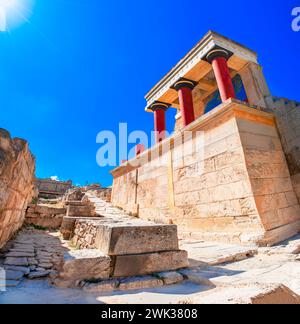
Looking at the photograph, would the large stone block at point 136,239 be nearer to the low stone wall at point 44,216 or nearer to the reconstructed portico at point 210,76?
the low stone wall at point 44,216

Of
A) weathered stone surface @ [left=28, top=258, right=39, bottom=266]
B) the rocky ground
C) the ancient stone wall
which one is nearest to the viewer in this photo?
the rocky ground

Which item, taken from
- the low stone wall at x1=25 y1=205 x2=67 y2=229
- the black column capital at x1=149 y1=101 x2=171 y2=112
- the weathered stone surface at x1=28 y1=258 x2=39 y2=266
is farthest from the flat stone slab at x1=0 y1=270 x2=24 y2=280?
the black column capital at x1=149 y1=101 x2=171 y2=112

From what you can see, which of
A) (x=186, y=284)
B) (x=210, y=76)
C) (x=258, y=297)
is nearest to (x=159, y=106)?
(x=210, y=76)

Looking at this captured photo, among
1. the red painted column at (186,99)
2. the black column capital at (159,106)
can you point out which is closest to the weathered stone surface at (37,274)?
the red painted column at (186,99)

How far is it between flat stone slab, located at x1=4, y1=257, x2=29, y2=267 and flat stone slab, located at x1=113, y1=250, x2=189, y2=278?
154cm

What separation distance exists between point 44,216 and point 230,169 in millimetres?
7278

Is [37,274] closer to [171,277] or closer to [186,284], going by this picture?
[171,277]

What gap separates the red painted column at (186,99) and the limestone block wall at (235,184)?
2.57 metres

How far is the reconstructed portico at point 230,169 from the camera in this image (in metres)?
4.58

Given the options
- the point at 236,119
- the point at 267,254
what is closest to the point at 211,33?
the point at 236,119

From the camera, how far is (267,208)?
4484 mm

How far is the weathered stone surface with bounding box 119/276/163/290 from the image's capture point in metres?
2.20

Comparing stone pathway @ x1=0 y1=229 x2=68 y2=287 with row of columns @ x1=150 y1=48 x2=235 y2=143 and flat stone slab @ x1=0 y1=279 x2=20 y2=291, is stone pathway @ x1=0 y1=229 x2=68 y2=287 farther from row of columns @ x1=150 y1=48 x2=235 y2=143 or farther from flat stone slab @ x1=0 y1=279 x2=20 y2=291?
row of columns @ x1=150 y1=48 x2=235 y2=143
